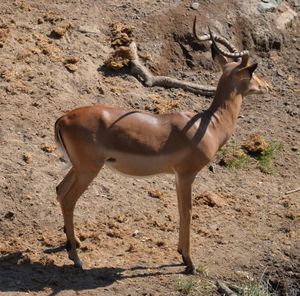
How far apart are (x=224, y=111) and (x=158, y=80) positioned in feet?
10.2

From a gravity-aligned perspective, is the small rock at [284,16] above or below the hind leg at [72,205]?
above

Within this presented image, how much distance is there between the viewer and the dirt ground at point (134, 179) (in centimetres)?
894

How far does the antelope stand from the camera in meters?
8.42

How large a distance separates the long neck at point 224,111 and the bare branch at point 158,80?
9.77 feet

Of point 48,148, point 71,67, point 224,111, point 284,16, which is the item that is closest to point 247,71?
point 224,111

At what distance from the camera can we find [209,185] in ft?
35.4

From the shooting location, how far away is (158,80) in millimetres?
12203

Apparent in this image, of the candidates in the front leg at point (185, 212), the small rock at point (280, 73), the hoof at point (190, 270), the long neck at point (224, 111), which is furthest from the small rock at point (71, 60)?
the hoof at point (190, 270)

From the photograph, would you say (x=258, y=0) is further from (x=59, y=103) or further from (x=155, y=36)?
(x=59, y=103)

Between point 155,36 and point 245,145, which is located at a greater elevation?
point 155,36

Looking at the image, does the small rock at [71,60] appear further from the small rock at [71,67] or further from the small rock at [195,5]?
the small rock at [195,5]

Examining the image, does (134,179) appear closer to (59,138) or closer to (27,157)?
(27,157)

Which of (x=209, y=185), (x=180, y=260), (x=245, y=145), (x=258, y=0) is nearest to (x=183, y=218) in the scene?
(x=180, y=260)

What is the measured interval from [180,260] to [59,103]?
A: 10.0 ft
